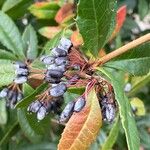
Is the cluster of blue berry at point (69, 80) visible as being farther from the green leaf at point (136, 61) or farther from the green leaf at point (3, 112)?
the green leaf at point (3, 112)

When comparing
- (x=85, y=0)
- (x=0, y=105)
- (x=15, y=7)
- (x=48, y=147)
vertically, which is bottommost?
(x=48, y=147)

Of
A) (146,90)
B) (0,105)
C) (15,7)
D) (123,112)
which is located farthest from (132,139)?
(146,90)

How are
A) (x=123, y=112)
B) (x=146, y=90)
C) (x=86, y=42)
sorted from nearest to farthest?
(x=123, y=112) < (x=86, y=42) < (x=146, y=90)

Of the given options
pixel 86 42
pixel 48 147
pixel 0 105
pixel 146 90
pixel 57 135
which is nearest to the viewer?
pixel 86 42

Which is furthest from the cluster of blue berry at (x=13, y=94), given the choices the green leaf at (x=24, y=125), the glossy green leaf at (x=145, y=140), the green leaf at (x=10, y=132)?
the glossy green leaf at (x=145, y=140)

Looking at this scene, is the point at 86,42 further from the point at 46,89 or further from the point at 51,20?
the point at 51,20

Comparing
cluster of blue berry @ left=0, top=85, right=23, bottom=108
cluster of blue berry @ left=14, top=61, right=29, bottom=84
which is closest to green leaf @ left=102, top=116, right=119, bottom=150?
cluster of blue berry @ left=0, top=85, right=23, bottom=108

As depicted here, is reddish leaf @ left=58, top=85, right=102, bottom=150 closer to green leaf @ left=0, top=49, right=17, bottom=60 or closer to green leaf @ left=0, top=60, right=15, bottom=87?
green leaf @ left=0, top=60, right=15, bottom=87
